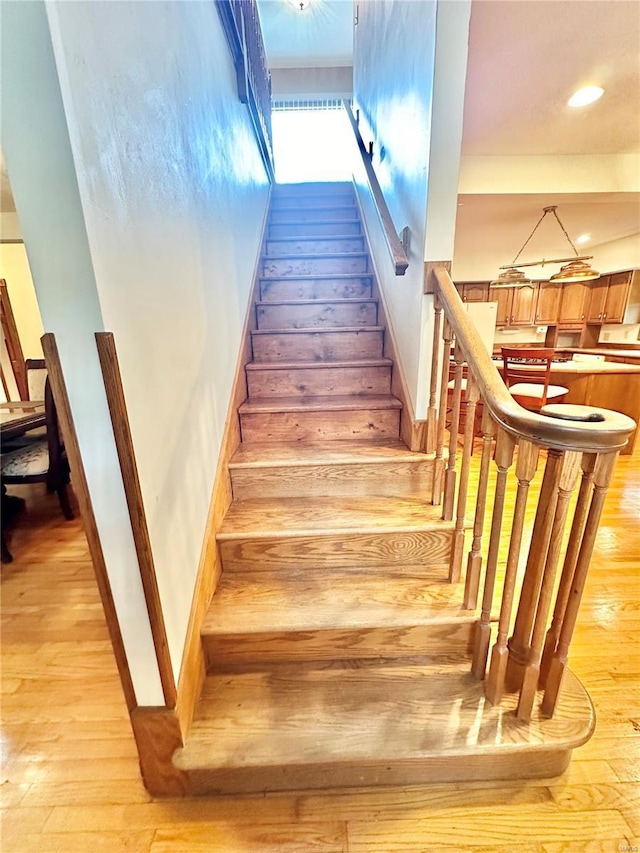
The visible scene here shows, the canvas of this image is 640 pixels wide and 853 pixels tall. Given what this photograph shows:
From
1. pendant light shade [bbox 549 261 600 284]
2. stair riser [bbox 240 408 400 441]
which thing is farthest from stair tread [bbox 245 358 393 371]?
pendant light shade [bbox 549 261 600 284]

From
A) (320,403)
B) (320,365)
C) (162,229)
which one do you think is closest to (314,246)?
(320,365)

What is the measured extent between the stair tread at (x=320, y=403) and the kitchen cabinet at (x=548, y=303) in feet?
21.1

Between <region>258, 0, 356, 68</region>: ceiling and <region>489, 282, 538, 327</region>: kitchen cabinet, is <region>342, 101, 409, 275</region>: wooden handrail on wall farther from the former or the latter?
<region>489, 282, 538, 327</region>: kitchen cabinet

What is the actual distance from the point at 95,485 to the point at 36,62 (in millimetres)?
715

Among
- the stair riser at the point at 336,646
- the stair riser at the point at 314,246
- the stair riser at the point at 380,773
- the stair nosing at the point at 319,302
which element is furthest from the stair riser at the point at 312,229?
the stair riser at the point at 380,773

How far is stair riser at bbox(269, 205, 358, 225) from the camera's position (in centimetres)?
340

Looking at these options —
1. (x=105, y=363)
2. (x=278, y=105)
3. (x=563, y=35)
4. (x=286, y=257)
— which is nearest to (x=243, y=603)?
(x=105, y=363)

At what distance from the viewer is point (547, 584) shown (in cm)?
96

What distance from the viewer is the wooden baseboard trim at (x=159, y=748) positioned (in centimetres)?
94

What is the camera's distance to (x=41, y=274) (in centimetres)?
64

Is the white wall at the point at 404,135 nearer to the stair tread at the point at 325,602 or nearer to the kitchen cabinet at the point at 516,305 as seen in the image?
the stair tread at the point at 325,602

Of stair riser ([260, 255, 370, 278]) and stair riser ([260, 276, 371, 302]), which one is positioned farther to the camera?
stair riser ([260, 255, 370, 278])

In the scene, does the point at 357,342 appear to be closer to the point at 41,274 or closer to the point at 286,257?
the point at 286,257

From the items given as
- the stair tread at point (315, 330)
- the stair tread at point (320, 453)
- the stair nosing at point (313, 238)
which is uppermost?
the stair nosing at point (313, 238)
